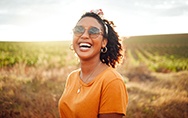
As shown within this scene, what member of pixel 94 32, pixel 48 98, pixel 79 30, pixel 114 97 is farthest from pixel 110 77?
pixel 48 98

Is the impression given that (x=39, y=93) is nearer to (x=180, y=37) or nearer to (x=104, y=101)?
(x=104, y=101)

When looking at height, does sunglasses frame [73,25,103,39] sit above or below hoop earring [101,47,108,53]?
above

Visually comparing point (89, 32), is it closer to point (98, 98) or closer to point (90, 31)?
point (90, 31)

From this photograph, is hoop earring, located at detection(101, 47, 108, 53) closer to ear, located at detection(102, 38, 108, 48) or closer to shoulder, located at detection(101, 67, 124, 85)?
ear, located at detection(102, 38, 108, 48)

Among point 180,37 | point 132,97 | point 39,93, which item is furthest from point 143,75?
point 180,37

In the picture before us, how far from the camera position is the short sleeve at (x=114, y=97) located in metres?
2.14

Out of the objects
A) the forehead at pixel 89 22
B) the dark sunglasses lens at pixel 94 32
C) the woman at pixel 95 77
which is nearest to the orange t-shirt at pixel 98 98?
the woman at pixel 95 77

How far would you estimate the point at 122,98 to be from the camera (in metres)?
2.15

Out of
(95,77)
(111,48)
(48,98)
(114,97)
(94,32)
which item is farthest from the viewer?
(48,98)

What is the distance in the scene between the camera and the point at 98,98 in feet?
7.30

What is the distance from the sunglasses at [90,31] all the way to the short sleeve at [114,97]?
539mm

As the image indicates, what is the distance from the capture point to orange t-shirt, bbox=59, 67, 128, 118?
2.14 meters

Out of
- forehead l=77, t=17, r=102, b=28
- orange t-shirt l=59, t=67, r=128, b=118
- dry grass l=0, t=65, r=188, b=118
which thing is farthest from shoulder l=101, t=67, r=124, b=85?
dry grass l=0, t=65, r=188, b=118

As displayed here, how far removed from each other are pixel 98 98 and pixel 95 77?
8.9 inches
